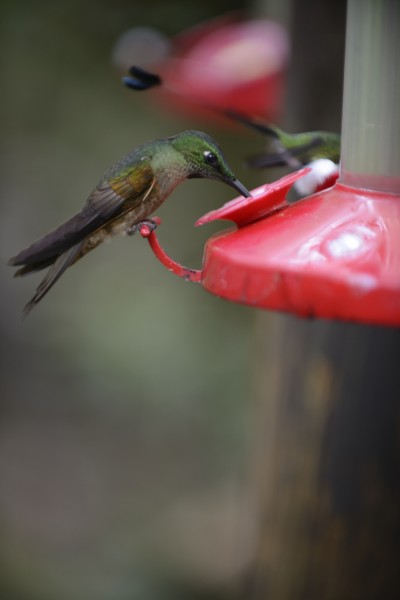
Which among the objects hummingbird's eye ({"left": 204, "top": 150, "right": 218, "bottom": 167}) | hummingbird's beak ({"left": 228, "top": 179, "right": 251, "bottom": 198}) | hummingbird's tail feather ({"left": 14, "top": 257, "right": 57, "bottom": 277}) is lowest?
hummingbird's tail feather ({"left": 14, "top": 257, "right": 57, "bottom": 277})

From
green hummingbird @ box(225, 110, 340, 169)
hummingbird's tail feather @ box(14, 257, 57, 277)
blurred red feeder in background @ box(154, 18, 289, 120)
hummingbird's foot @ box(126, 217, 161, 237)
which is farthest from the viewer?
blurred red feeder in background @ box(154, 18, 289, 120)

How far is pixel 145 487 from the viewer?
301 inches

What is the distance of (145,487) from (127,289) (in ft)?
6.61

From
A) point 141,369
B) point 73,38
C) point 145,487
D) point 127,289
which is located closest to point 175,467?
point 145,487

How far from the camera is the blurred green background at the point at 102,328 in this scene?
25.3 feet

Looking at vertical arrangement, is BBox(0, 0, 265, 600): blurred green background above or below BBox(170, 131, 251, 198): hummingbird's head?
below

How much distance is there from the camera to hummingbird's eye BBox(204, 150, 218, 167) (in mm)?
2248

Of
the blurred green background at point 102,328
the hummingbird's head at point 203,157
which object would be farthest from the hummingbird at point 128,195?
the blurred green background at point 102,328

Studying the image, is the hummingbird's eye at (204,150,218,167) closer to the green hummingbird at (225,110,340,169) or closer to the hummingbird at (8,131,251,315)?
the hummingbird at (8,131,251,315)

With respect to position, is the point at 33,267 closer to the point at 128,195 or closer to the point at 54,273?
the point at 54,273

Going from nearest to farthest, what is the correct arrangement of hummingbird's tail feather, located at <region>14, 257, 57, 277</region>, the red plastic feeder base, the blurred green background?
the red plastic feeder base → hummingbird's tail feather, located at <region>14, 257, 57, 277</region> → the blurred green background

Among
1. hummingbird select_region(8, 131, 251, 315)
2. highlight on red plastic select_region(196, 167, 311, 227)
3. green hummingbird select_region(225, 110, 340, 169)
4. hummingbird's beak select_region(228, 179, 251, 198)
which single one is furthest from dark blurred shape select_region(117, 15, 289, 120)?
highlight on red plastic select_region(196, 167, 311, 227)

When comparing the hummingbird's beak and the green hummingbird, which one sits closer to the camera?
the hummingbird's beak

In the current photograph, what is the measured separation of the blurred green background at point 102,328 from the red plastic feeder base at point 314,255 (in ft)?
17.5
